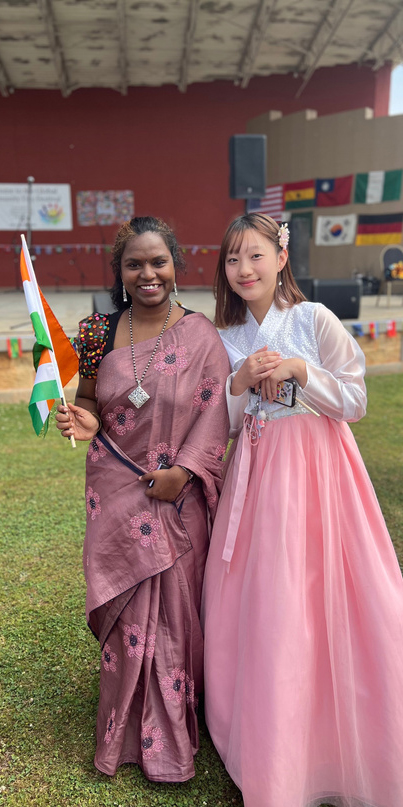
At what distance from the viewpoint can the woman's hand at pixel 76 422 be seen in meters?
1.63

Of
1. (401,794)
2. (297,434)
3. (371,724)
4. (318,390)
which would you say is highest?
(318,390)

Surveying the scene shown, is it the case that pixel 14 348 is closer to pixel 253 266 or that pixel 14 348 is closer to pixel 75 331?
pixel 75 331

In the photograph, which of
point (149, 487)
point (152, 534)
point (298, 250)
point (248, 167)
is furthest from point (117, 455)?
point (298, 250)

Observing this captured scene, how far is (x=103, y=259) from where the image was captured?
12984mm

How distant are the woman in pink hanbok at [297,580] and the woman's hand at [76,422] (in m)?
0.38

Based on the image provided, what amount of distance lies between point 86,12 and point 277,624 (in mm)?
11150

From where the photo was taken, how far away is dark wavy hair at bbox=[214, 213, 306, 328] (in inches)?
64.2

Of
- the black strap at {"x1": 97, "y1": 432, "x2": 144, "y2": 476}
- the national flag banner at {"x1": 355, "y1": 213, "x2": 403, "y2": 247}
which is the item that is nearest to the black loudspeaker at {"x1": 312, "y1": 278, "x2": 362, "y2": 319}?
the national flag banner at {"x1": 355, "y1": 213, "x2": 403, "y2": 247}

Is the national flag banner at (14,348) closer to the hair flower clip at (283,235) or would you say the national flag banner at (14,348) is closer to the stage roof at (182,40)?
the hair flower clip at (283,235)

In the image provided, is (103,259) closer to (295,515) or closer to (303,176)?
(303,176)

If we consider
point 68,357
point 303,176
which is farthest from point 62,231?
point 68,357

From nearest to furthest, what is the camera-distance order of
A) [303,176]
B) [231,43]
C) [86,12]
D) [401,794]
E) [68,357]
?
[401,794], [68,357], [86,12], [231,43], [303,176]

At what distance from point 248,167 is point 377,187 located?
5257mm

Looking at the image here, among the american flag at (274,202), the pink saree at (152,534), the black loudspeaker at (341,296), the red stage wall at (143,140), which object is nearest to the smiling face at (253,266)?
the pink saree at (152,534)
